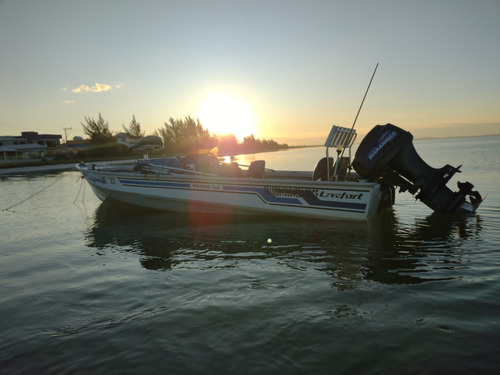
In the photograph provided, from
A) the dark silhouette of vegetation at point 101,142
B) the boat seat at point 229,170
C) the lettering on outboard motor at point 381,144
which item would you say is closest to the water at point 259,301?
the lettering on outboard motor at point 381,144

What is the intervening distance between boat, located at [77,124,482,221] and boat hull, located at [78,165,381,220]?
0.07 feet

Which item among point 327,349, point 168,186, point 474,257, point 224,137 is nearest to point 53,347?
point 327,349

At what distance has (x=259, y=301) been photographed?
423 cm

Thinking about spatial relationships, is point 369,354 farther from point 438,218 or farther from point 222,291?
point 438,218

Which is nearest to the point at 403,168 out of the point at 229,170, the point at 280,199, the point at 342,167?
the point at 342,167

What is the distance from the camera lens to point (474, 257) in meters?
5.54

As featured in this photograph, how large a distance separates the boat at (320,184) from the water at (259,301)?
0.71 m

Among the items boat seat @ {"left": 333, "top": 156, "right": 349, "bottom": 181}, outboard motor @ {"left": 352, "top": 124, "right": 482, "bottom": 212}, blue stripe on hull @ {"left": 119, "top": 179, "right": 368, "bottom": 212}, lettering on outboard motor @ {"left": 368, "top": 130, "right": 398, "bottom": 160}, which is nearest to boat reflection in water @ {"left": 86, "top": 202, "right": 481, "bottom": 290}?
blue stripe on hull @ {"left": 119, "top": 179, "right": 368, "bottom": 212}

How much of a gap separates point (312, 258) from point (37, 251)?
5.88 metres

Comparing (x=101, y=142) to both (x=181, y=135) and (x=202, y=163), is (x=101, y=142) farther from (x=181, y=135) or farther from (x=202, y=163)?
(x=202, y=163)

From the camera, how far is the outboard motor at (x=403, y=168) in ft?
25.7

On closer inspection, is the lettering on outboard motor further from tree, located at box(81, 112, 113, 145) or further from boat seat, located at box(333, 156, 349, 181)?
tree, located at box(81, 112, 113, 145)

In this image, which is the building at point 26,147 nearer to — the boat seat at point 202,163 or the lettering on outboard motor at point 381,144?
the boat seat at point 202,163

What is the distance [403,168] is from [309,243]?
10.5 feet
